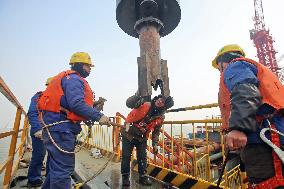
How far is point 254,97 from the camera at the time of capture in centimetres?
204

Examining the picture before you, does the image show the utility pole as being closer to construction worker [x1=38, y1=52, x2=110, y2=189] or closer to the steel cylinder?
the steel cylinder

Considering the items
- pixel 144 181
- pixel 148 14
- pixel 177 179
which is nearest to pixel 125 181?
pixel 144 181

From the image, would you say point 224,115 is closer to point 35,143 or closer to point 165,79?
point 165,79

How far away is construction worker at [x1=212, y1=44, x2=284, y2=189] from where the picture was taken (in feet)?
6.54

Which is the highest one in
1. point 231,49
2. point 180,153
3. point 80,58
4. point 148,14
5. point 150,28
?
point 148,14

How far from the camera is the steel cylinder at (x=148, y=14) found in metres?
5.66

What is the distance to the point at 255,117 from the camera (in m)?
2.07

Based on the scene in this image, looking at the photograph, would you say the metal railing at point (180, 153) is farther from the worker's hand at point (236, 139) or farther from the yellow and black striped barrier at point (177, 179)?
the worker's hand at point (236, 139)

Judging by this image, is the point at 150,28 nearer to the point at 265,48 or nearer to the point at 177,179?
the point at 177,179

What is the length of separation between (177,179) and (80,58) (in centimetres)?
284

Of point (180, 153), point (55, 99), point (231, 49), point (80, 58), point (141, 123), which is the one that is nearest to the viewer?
point (231, 49)

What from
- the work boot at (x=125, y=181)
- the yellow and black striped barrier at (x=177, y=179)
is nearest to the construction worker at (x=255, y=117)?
the yellow and black striped barrier at (x=177, y=179)

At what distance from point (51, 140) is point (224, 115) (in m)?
2.14

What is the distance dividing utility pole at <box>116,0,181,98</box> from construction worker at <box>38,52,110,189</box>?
178cm
